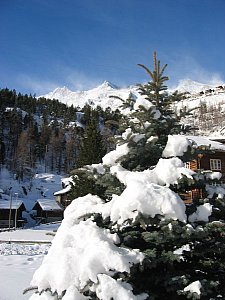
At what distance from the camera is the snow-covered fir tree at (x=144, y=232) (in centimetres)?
441

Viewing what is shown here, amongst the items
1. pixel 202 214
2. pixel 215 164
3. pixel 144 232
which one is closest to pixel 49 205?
pixel 215 164

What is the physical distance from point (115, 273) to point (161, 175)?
1691 millimetres

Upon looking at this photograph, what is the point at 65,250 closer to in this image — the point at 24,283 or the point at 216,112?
the point at 24,283

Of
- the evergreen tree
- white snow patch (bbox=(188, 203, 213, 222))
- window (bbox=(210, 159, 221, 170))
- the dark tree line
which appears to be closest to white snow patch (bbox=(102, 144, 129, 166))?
white snow patch (bbox=(188, 203, 213, 222))

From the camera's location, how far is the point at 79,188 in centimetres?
1877

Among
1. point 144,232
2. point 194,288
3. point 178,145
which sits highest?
point 178,145

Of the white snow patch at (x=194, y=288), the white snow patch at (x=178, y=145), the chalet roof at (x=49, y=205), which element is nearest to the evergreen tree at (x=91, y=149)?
the white snow patch at (x=178, y=145)

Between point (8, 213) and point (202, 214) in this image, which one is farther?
point (8, 213)

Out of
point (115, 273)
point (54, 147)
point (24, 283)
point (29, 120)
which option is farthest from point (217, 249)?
point (29, 120)

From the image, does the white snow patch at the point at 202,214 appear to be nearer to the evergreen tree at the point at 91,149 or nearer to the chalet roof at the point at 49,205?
the evergreen tree at the point at 91,149

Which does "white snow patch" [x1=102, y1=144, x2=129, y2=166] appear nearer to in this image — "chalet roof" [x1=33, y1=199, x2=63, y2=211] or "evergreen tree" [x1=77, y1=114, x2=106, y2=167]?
"evergreen tree" [x1=77, y1=114, x2=106, y2=167]

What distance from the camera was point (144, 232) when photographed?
4934 mm

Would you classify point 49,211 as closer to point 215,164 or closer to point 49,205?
point 49,205

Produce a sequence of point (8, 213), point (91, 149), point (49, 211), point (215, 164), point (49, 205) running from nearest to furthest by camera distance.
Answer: point (91, 149) → point (215, 164) → point (8, 213) → point (49, 211) → point (49, 205)
